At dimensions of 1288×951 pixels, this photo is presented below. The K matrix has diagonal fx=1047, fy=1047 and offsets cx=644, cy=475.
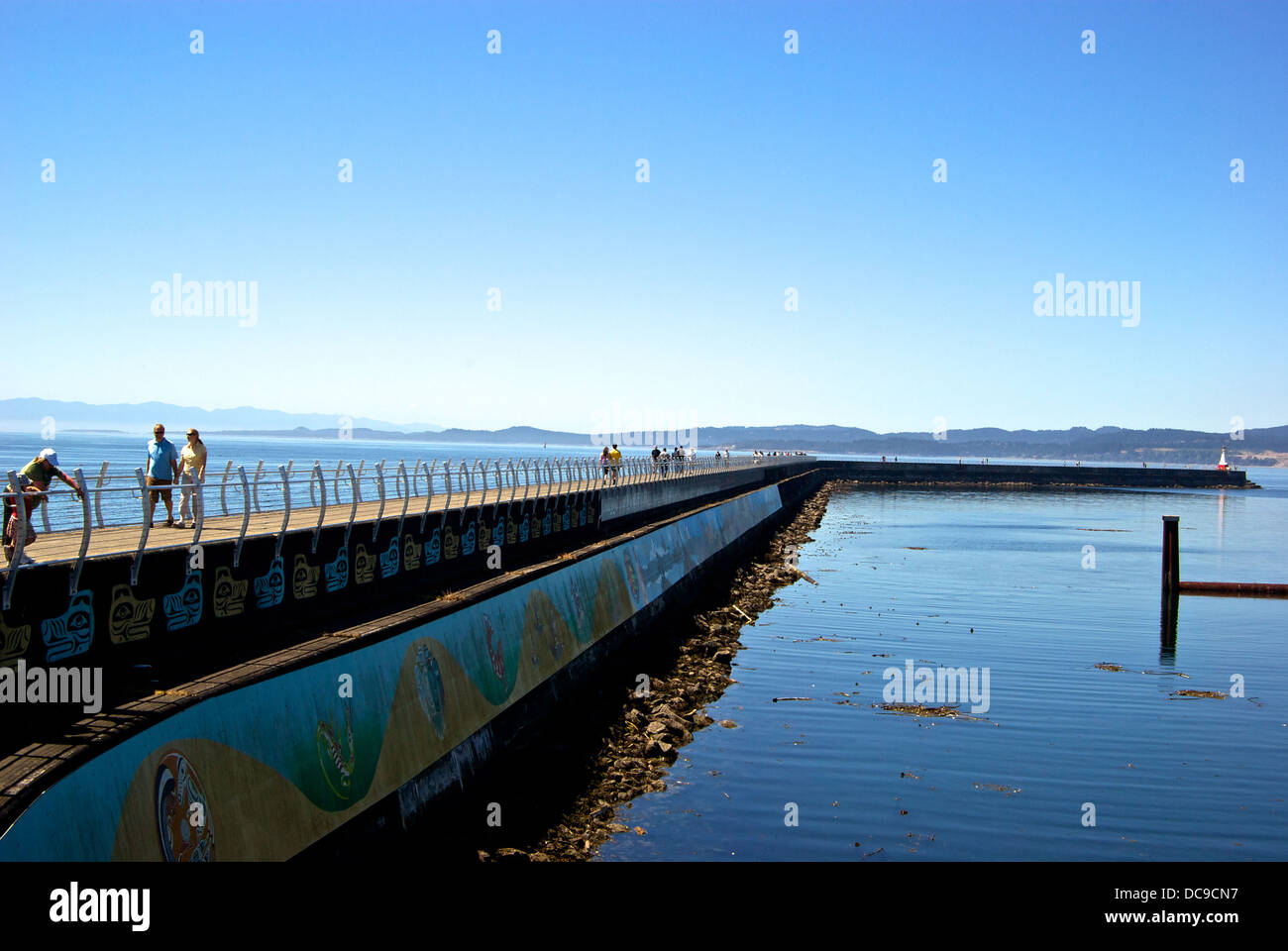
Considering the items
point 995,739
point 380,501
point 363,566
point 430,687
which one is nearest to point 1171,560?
point 995,739

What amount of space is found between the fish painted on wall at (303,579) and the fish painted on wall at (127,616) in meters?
3.46

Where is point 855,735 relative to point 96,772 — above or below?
below

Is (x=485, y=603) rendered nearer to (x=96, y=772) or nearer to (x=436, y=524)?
(x=436, y=524)

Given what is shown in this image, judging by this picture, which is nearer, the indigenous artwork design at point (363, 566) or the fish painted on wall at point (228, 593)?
the fish painted on wall at point (228, 593)

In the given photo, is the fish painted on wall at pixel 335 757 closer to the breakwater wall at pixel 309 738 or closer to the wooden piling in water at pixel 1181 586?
the breakwater wall at pixel 309 738

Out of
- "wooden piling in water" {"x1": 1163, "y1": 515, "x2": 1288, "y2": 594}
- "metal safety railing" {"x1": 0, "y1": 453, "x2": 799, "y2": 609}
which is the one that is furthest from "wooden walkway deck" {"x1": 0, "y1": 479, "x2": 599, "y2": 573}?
"wooden piling in water" {"x1": 1163, "y1": 515, "x2": 1288, "y2": 594}

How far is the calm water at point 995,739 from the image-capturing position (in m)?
13.3

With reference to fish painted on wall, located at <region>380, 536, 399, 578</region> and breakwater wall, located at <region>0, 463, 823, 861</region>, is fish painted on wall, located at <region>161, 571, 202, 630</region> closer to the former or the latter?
breakwater wall, located at <region>0, 463, 823, 861</region>

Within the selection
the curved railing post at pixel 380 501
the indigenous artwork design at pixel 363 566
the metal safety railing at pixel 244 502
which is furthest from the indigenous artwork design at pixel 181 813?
the curved railing post at pixel 380 501

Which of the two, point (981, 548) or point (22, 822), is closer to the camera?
point (22, 822)

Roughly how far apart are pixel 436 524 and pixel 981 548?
41206 millimetres

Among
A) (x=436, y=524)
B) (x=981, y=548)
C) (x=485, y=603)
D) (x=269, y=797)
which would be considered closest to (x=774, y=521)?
(x=981, y=548)

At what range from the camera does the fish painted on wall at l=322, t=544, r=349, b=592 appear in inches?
619

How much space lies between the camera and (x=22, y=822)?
Result: 6.39 meters
